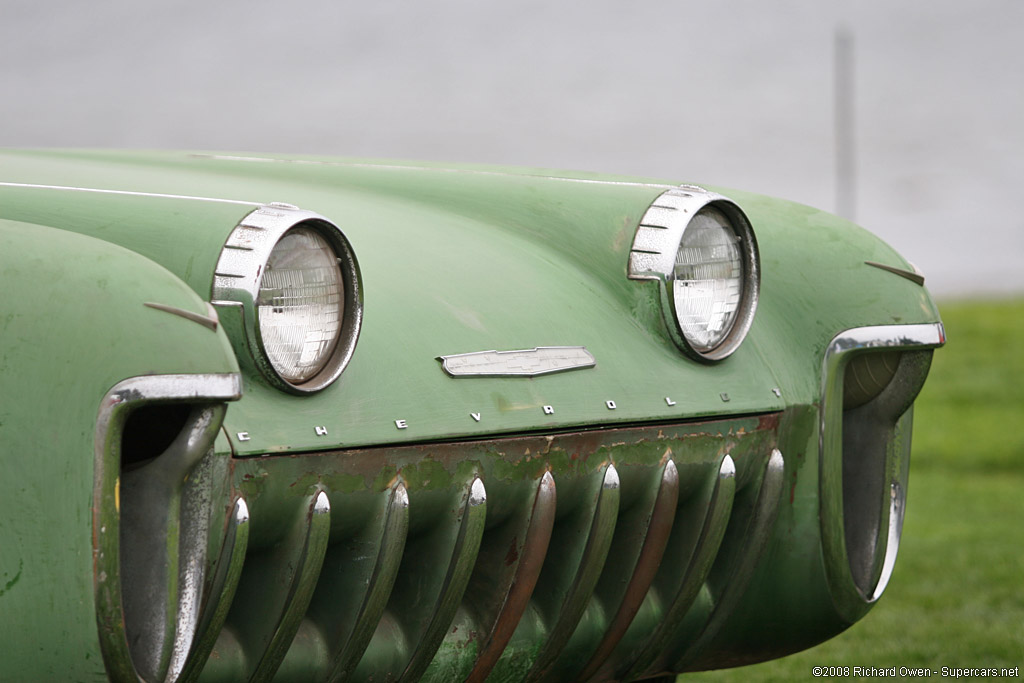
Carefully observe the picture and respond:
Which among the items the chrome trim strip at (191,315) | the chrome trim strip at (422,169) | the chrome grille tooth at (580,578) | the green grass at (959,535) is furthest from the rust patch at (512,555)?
the green grass at (959,535)

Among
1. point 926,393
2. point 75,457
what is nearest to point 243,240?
point 75,457

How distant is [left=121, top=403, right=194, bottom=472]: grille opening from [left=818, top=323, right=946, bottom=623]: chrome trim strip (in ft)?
3.72

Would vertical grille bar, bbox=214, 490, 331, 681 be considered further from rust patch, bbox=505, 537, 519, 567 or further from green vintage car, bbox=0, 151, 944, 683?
rust patch, bbox=505, 537, 519, 567

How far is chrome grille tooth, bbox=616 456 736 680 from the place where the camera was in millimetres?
1941

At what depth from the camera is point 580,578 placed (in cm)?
183

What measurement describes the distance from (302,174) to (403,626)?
3.84 feet

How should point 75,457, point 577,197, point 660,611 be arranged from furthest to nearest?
point 577,197
point 660,611
point 75,457

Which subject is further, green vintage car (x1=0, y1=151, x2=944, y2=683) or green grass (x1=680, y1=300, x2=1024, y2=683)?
green grass (x1=680, y1=300, x2=1024, y2=683)

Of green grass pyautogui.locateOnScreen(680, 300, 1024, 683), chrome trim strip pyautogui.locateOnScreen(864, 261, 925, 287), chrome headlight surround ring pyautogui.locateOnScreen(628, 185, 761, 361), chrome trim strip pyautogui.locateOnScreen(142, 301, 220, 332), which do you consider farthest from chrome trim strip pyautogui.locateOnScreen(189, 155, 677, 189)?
green grass pyautogui.locateOnScreen(680, 300, 1024, 683)

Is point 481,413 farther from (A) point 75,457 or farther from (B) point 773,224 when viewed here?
(B) point 773,224

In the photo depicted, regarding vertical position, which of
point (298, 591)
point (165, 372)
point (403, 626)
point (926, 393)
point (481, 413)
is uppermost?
point (165, 372)

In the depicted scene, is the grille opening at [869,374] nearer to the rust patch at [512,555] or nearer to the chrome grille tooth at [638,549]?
the chrome grille tooth at [638,549]

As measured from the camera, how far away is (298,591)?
151 centimetres

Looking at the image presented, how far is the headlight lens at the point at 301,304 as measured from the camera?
154cm
